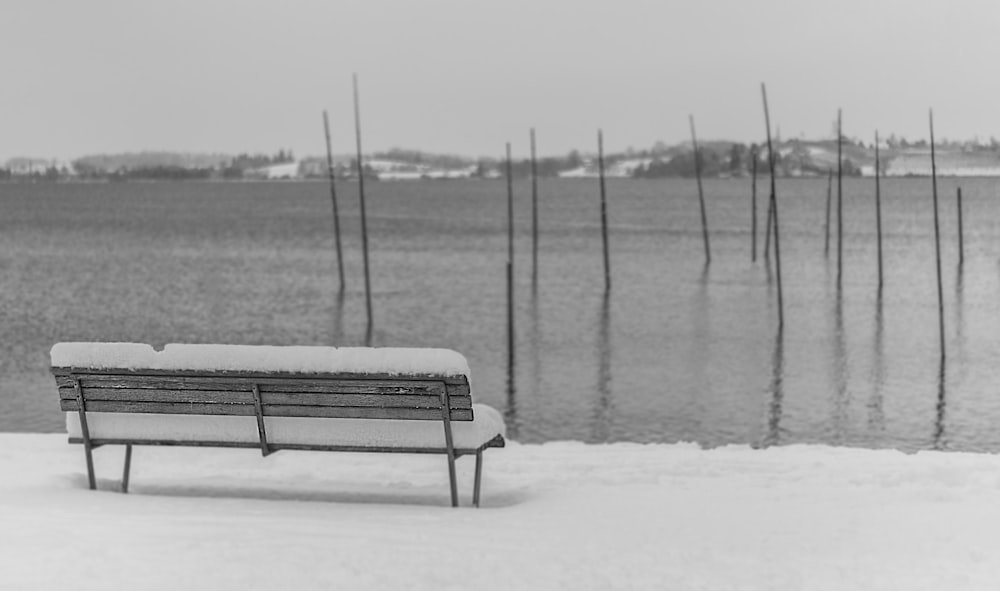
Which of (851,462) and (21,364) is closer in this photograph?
(851,462)

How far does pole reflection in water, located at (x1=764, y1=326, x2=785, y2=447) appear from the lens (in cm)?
2169

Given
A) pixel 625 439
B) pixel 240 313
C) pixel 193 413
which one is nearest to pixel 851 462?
pixel 193 413

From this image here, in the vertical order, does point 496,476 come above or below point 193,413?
below

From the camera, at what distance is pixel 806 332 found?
38.1m

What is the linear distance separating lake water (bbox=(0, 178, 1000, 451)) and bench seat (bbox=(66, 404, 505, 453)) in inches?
490

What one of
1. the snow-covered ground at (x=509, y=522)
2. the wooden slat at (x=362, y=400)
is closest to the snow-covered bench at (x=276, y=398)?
the wooden slat at (x=362, y=400)

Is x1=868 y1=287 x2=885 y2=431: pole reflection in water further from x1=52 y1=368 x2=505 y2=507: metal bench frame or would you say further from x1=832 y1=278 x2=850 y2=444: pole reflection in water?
x1=52 y1=368 x2=505 y2=507: metal bench frame

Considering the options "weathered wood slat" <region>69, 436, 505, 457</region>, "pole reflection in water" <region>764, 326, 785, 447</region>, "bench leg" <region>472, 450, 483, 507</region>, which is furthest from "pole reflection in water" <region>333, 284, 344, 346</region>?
"bench leg" <region>472, 450, 483, 507</region>

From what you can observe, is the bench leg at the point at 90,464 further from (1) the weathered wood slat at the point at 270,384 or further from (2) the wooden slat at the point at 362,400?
(2) the wooden slat at the point at 362,400

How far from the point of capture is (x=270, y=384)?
8.89 metres

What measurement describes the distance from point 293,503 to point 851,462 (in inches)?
179

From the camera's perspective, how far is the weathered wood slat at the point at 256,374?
8680mm

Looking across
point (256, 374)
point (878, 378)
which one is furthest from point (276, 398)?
point (878, 378)

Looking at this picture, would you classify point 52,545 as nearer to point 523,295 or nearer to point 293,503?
point 293,503
